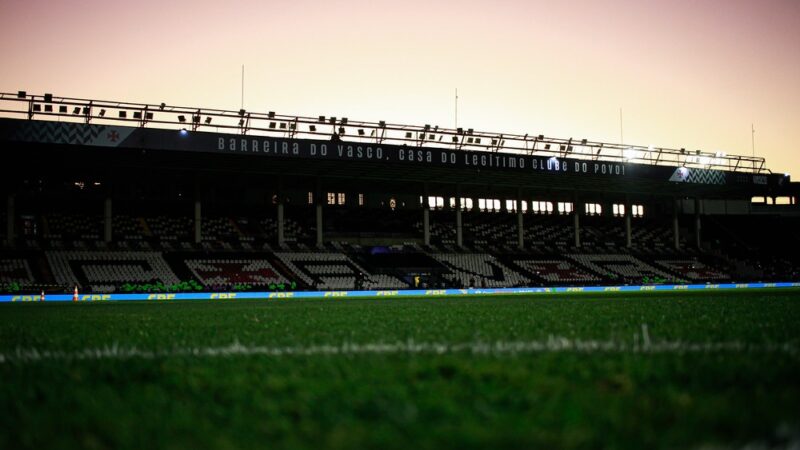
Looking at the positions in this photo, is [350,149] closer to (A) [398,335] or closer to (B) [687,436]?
(A) [398,335]

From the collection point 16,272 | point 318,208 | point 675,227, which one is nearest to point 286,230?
point 318,208

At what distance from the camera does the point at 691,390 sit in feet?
14.4

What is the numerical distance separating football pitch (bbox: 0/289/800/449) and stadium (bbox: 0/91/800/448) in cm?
3

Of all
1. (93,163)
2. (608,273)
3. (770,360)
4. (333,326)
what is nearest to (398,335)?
(333,326)

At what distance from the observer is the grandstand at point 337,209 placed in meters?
Answer: 44.3

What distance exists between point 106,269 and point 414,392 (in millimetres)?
43676

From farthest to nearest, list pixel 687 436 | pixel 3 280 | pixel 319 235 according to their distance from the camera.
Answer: pixel 319 235 → pixel 3 280 → pixel 687 436

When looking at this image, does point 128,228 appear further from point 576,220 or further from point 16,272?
point 576,220

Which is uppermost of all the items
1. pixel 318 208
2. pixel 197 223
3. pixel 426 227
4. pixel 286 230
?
pixel 318 208

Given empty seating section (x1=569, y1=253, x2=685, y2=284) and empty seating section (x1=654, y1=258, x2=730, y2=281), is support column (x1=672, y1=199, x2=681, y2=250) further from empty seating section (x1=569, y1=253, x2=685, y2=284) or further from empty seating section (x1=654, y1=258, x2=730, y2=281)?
empty seating section (x1=569, y1=253, x2=685, y2=284)

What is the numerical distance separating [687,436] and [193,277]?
4516cm

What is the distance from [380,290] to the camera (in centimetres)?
4444

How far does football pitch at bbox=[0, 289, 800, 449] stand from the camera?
3346mm

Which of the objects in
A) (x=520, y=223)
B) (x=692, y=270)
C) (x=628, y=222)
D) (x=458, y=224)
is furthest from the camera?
(x=628, y=222)
